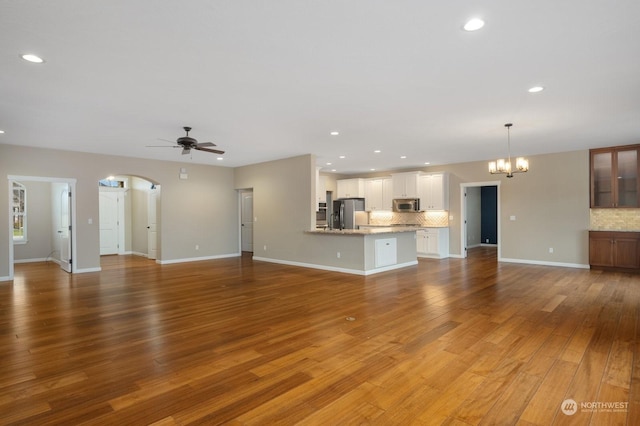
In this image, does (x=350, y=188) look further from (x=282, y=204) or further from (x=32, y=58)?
(x=32, y=58)

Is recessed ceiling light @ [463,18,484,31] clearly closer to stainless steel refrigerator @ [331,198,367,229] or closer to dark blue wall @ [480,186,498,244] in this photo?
stainless steel refrigerator @ [331,198,367,229]

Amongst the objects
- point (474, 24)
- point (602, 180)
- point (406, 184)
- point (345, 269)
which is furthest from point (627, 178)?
point (474, 24)

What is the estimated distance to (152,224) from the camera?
9.84 meters

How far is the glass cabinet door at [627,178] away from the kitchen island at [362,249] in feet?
14.4

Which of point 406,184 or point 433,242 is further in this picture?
point 406,184

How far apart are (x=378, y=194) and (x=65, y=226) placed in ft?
27.9

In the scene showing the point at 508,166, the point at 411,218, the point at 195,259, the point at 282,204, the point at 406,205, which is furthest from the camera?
the point at 411,218

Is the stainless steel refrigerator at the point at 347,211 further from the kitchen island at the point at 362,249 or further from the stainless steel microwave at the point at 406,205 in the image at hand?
the kitchen island at the point at 362,249

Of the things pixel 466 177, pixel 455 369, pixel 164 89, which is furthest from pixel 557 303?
pixel 164 89

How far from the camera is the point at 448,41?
2.74 metres

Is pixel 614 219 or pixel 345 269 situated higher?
pixel 614 219

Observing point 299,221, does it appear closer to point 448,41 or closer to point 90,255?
point 90,255

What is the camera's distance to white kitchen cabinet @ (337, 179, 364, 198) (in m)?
11.3
